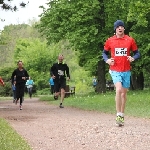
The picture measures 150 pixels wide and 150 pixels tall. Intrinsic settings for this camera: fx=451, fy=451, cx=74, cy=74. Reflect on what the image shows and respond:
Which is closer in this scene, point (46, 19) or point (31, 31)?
point (46, 19)

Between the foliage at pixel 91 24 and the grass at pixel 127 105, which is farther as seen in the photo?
the foliage at pixel 91 24

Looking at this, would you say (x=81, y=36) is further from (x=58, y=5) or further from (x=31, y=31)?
(x=31, y=31)

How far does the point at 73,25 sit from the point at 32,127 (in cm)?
2421

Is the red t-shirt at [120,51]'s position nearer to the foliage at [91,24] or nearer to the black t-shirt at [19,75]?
the black t-shirt at [19,75]

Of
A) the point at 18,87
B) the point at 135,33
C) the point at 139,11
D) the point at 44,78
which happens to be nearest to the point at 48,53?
the point at 44,78

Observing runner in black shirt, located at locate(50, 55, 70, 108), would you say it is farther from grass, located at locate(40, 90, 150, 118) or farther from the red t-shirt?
the red t-shirt

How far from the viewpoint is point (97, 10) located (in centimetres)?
3431

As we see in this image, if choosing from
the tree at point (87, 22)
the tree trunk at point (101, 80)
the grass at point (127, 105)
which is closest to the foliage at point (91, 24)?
the tree at point (87, 22)

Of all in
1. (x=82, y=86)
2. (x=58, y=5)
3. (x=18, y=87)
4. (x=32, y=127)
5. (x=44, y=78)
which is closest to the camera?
(x=32, y=127)

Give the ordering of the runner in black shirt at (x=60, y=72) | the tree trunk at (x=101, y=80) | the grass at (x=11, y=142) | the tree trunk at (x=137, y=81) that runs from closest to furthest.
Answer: the grass at (x=11, y=142), the runner in black shirt at (x=60, y=72), the tree trunk at (x=101, y=80), the tree trunk at (x=137, y=81)

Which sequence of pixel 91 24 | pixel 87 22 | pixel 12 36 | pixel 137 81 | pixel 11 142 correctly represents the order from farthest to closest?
pixel 12 36
pixel 137 81
pixel 91 24
pixel 87 22
pixel 11 142

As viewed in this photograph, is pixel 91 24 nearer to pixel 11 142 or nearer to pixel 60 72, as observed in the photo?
pixel 60 72

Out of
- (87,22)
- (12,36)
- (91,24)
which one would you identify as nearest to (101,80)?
(91,24)

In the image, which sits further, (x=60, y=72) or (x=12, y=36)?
(x=12, y=36)
